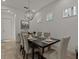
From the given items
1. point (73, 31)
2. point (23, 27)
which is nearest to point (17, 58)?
point (23, 27)

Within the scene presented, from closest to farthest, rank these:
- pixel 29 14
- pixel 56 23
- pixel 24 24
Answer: pixel 56 23 → pixel 24 24 → pixel 29 14

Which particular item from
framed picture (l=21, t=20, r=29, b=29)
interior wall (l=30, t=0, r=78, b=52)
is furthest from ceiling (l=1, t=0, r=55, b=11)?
framed picture (l=21, t=20, r=29, b=29)

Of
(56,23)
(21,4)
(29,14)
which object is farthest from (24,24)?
(56,23)

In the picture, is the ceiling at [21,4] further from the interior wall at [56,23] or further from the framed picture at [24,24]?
the framed picture at [24,24]

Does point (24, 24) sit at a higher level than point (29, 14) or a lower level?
lower

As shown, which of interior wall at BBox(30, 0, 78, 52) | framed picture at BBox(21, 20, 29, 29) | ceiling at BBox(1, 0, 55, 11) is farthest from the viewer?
framed picture at BBox(21, 20, 29, 29)

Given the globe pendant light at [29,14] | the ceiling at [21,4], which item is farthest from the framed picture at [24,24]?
the ceiling at [21,4]

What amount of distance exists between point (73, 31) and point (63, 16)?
818mm

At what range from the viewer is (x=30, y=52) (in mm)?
2910

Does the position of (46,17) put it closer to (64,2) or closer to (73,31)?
(64,2)

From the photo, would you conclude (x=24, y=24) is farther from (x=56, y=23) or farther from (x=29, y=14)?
(x=56, y=23)

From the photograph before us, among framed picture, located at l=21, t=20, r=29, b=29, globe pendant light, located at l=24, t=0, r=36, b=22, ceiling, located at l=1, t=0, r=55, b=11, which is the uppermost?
ceiling, located at l=1, t=0, r=55, b=11

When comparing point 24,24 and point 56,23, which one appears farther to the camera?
point 24,24

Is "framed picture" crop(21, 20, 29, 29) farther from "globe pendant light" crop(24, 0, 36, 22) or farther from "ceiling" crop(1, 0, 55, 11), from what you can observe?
"ceiling" crop(1, 0, 55, 11)
